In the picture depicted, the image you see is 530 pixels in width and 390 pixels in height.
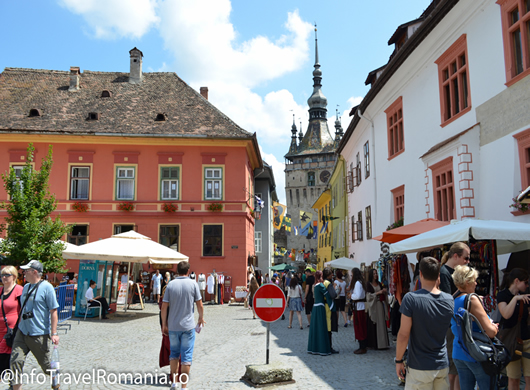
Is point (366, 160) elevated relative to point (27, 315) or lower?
elevated

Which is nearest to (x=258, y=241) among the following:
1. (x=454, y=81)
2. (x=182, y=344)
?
(x=454, y=81)

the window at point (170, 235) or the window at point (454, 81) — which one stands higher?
the window at point (454, 81)

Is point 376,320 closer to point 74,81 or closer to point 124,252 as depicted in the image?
point 124,252

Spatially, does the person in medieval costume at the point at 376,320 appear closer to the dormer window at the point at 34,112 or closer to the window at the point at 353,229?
the window at the point at 353,229

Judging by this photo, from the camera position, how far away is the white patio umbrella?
1544 centimetres

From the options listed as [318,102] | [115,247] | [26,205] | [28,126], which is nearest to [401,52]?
[115,247]

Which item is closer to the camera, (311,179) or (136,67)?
(136,67)

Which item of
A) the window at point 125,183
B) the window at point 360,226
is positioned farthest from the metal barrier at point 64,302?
the window at point 360,226

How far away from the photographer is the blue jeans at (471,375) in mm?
4551

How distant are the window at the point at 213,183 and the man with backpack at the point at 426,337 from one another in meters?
21.7

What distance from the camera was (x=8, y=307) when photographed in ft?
20.1

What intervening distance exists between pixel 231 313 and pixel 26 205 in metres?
8.87

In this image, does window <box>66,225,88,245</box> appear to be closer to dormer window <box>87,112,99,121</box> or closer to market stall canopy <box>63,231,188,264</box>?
dormer window <box>87,112,99,121</box>

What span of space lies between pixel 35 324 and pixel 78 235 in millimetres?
20247
